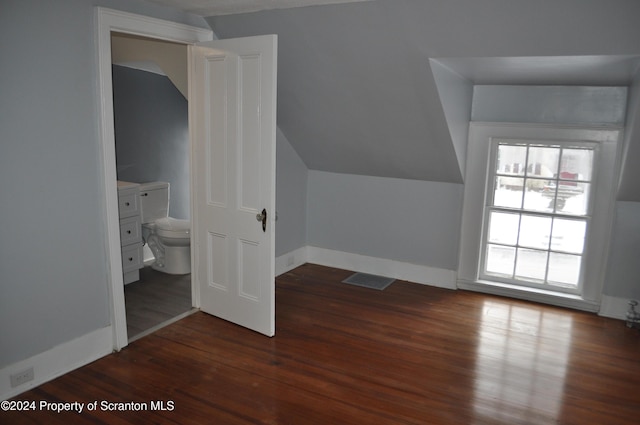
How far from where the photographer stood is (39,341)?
2744mm

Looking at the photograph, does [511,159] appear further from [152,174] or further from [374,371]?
[152,174]

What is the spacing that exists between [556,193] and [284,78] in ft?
8.16

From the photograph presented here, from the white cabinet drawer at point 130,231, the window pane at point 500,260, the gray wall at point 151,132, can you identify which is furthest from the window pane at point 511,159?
the white cabinet drawer at point 130,231

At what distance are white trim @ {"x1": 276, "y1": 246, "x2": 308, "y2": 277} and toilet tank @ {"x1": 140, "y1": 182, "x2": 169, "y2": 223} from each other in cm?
128

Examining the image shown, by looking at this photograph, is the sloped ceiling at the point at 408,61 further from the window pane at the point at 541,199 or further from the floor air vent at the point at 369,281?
the floor air vent at the point at 369,281

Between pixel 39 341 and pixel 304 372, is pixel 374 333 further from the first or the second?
pixel 39 341

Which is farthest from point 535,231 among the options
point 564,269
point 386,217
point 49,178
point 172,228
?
point 49,178

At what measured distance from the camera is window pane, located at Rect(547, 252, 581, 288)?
4137 mm

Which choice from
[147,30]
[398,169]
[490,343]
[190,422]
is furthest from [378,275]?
[147,30]

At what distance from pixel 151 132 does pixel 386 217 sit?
8.34ft

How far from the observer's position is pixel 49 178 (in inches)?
106

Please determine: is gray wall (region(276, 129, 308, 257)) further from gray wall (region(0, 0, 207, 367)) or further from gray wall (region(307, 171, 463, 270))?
gray wall (region(0, 0, 207, 367))

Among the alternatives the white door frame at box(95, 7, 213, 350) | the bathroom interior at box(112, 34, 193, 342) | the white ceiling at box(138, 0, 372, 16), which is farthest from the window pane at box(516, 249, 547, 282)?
the white door frame at box(95, 7, 213, 350)

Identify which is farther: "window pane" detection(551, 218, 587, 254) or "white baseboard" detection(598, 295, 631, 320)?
"window pane" detection(551, 218, 587, 254)
